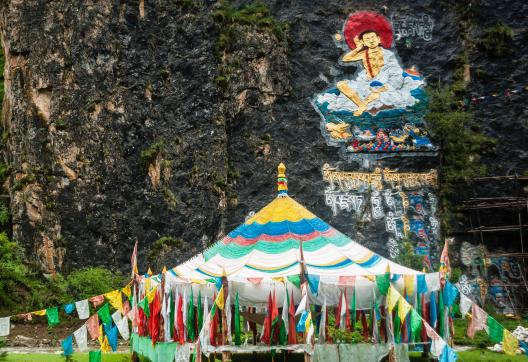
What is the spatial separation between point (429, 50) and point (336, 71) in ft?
9.84

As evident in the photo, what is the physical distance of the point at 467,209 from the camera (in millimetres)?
20531

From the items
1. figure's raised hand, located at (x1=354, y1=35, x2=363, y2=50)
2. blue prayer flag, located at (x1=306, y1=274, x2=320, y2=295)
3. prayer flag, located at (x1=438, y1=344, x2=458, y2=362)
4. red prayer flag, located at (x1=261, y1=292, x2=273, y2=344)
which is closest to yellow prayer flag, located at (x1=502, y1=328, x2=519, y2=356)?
prayer flag, located at (x1=438, y1=344, x2=458, y2=362)

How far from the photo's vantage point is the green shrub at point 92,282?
18.2 m

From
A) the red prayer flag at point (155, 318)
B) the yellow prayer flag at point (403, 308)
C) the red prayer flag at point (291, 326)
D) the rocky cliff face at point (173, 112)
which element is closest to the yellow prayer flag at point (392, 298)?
the yellow prayer flag at point (403, 308)

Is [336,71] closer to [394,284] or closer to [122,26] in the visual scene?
[122,26]

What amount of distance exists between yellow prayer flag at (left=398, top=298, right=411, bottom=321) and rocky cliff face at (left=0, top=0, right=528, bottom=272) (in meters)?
9.91

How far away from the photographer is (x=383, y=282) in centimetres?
1111

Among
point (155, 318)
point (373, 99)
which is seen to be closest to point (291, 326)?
point (155, 318)

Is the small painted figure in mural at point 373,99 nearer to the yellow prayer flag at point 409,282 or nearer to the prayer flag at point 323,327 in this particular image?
the yellow prayer flag at point 409,282

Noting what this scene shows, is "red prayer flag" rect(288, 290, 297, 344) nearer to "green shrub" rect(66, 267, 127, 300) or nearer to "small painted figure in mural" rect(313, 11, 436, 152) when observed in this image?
"green shrub" rect(66, 267, 127, 300)

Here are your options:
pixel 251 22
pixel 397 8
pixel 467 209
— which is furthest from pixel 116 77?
pixel 467 209

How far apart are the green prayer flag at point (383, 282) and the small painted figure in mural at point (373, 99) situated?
10.2 meters

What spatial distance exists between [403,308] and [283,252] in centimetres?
272

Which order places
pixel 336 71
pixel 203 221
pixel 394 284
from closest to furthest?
1. pixel 394 284
2. pixel 203 221
3. pixel 336 71
